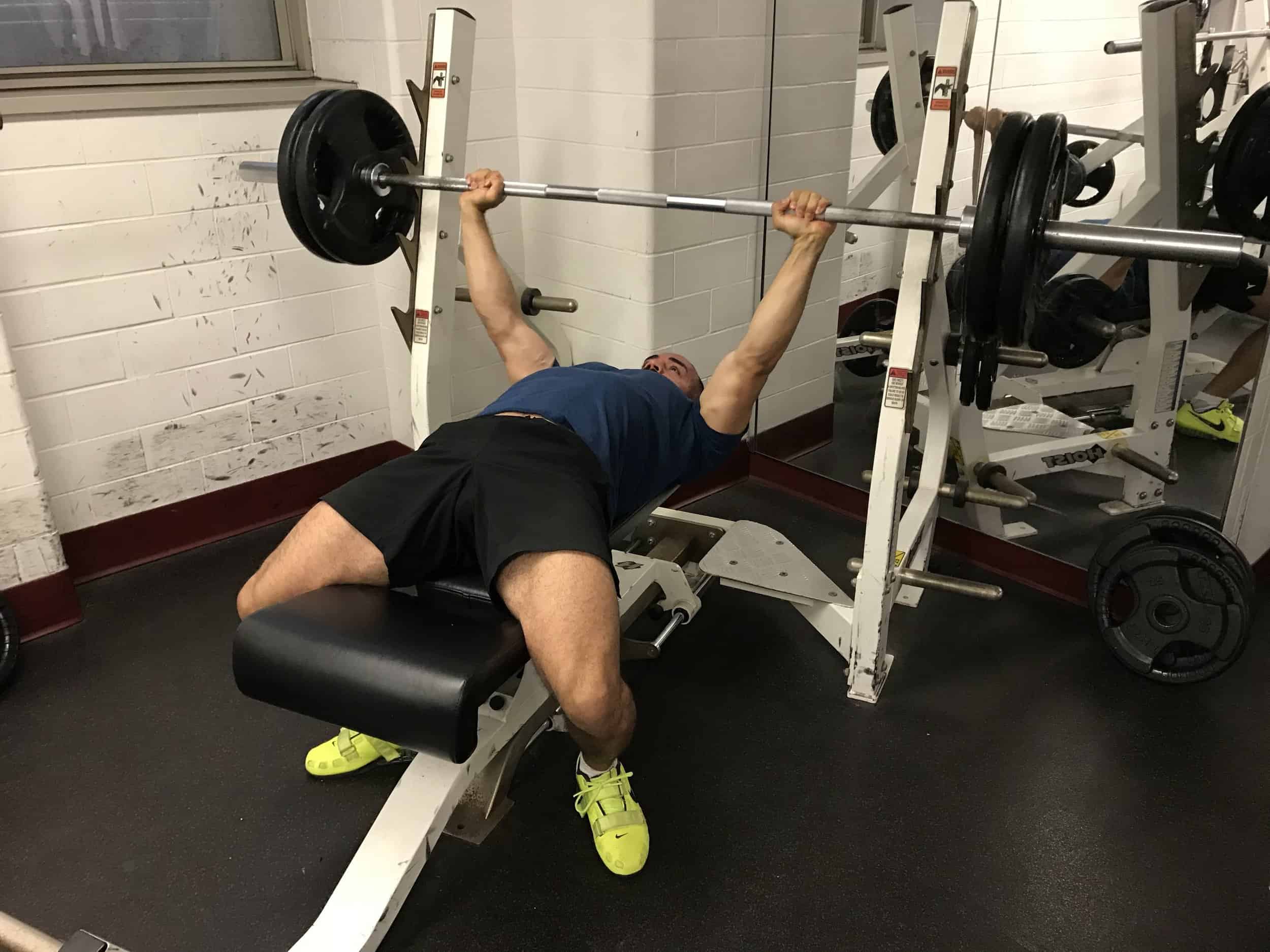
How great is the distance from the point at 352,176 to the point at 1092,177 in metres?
1.63

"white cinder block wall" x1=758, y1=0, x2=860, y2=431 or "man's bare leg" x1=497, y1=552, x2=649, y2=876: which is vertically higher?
"white cinder block wall" x1=758, y1=0, x2=860, y2=431

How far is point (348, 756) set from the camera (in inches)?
68.5

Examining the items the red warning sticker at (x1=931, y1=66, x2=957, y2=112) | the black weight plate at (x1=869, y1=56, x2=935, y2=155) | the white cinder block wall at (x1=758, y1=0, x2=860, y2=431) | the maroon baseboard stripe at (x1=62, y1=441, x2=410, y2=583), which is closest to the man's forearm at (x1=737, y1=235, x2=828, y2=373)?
the red warning sticker at (x1=931, y1=66, x2=957, y2=112)

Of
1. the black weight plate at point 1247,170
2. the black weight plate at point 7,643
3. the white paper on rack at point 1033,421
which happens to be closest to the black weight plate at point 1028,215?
the black weight plate at point 1247,170

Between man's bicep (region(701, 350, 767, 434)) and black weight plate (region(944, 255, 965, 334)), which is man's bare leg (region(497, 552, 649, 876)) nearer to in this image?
man's bicep (region(701, 350, 767, 434))

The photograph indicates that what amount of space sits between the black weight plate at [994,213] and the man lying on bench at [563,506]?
34 centimetres

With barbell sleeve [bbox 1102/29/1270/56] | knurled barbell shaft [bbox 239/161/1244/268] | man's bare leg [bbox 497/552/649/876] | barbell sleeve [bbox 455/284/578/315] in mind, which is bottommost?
man's bare leg [bbox 497/552/649/876]

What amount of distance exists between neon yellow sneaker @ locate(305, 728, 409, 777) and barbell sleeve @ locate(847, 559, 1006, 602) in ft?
3.02

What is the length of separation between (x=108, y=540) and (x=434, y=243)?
1198 millimetres

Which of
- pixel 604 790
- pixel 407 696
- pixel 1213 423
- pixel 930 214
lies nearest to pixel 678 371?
pixel 930 214

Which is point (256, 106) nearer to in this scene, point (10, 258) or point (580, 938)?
point (10, 258)

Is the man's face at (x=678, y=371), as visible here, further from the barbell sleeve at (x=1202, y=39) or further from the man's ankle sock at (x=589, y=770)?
the barbell sleeve at (x=1202, y=39)

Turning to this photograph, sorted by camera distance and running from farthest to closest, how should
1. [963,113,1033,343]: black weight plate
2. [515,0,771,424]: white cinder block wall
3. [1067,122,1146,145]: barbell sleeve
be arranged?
[515,0,771,424]: white cinder block wall
[1067,122,1146,145]: barbell sleeve
[963,113,1033,343]: black weight plate

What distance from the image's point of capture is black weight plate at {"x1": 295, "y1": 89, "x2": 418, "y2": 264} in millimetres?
1809
